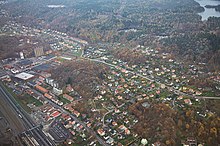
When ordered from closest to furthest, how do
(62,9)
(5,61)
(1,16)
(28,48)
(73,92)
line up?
1. (73,92)
2. (5,61)
3. (28,48)
4. (1,16)
5. (62,9)

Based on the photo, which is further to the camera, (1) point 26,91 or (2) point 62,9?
(2) point 62,9

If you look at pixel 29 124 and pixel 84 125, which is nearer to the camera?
pixel 84 125

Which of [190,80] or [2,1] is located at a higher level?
[2,1]

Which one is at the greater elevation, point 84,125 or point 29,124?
Answer: point 29,124

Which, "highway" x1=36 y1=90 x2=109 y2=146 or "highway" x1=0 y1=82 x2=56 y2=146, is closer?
"highway" x1=36 y1=90 x2=109 y2=146

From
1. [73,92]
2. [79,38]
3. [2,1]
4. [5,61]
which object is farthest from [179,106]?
[2,1]

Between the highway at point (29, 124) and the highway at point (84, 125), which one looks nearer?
the highway at point (84, 125)

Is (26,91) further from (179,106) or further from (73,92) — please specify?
(179,106)

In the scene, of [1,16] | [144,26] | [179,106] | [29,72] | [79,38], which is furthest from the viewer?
[1,16]
